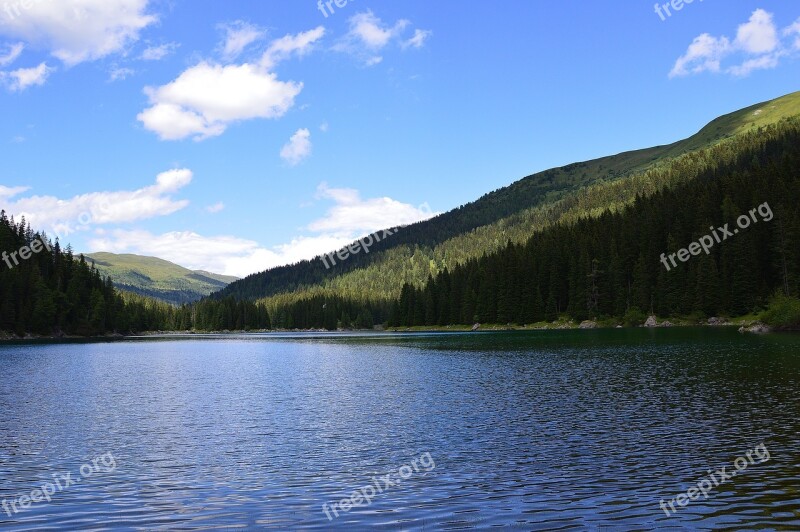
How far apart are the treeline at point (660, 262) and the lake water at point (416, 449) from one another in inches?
3402

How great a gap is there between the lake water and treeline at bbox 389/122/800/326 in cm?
8640

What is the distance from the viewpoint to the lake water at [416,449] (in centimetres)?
1861

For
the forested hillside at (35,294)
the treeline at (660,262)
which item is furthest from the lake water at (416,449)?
the forested hillside at (35,294)

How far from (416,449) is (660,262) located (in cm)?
14089

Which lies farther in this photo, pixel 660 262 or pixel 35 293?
pixel 35 293

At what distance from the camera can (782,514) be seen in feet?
56.5

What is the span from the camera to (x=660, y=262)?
152875mm

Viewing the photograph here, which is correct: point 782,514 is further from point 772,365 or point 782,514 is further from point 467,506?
point 772,365

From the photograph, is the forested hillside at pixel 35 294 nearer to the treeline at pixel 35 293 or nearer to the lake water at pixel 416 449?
the treeline at pixel 35 293

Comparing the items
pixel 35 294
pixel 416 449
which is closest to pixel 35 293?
pixel 35 294

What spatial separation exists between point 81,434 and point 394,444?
17.5 meters

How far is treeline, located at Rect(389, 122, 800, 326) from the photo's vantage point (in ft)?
425

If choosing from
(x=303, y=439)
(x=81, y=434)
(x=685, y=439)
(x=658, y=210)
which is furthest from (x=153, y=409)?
(x=658, y=210)

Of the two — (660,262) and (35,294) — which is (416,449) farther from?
(35,294)
